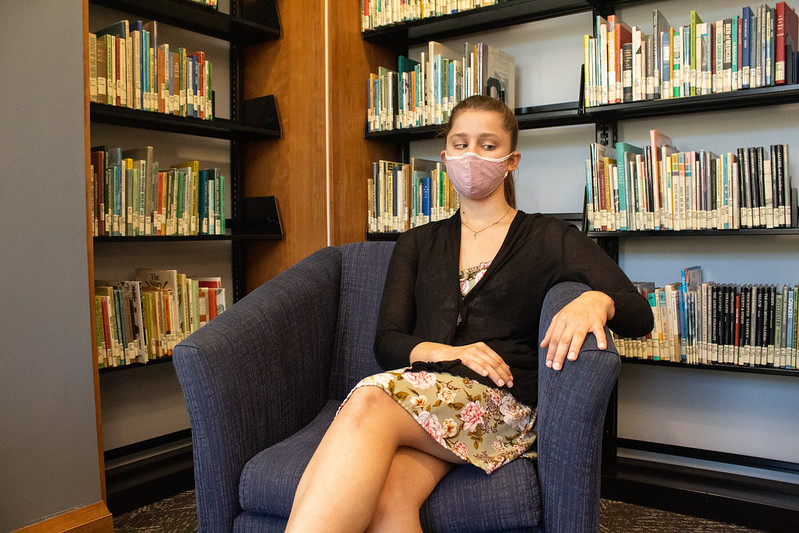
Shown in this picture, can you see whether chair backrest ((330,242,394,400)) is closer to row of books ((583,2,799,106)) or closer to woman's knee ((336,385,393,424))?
woman's knee ((336,385,393,424))

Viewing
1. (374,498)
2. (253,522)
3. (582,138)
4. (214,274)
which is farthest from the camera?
(214,274)

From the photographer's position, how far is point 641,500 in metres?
2.31

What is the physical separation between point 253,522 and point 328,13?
2.11 meters

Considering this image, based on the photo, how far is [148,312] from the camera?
2.42m

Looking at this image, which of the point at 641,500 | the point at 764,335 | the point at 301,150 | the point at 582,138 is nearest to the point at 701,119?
Result: the point at 582,138

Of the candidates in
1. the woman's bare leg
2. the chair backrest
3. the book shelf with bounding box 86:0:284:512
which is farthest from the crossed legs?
the book shelf with bounding box 86:0:284:512

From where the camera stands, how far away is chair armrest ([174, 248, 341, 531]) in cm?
136

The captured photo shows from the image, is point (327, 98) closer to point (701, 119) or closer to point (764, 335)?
point (701, 119)

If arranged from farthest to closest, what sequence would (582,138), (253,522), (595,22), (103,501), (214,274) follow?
(214,274)
(582,138)
(595,22)
(103,501)
(253,522)

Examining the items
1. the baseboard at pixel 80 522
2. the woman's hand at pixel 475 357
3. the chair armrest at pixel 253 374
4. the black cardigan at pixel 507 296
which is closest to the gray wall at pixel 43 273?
the baseboard at pixel 80 522

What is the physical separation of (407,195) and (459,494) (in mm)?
1745

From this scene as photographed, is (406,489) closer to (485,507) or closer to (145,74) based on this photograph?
(485,507)

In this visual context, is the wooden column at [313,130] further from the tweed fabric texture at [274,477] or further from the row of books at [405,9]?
the tweed fabric texture at [274,477]

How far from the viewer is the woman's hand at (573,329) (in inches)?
48.1
